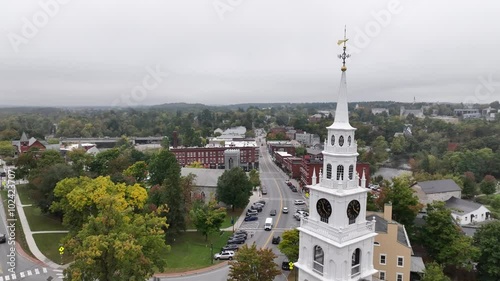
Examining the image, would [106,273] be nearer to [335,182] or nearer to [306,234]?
[306,234]

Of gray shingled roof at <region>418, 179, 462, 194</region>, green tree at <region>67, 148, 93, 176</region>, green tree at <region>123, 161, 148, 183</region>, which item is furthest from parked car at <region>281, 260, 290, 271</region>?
gray shingled roof at <region>418, 179, 462, 194</region>

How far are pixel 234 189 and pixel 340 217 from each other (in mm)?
33147

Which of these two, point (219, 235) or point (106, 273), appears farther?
point (219, 235)

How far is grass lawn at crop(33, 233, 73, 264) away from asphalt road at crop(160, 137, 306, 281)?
12.1m

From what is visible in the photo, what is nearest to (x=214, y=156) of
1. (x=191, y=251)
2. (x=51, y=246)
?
(x=191, y=251)

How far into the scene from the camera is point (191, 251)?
38781 millimetres

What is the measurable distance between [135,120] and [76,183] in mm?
138676

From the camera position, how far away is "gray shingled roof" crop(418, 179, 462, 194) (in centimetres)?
5772

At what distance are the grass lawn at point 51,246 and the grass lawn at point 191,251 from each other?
10.7 metres

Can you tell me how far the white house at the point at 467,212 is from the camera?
1949 inches

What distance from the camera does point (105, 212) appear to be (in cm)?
2281

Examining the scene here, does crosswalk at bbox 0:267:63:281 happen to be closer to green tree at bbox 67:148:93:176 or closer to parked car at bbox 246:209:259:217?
green tree at bbox 67:148:93:176

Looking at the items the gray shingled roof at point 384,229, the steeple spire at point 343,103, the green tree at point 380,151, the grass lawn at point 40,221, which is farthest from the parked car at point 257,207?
the green tree at point 380,151

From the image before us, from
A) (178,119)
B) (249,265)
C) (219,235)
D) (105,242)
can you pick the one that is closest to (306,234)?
(249,265)
